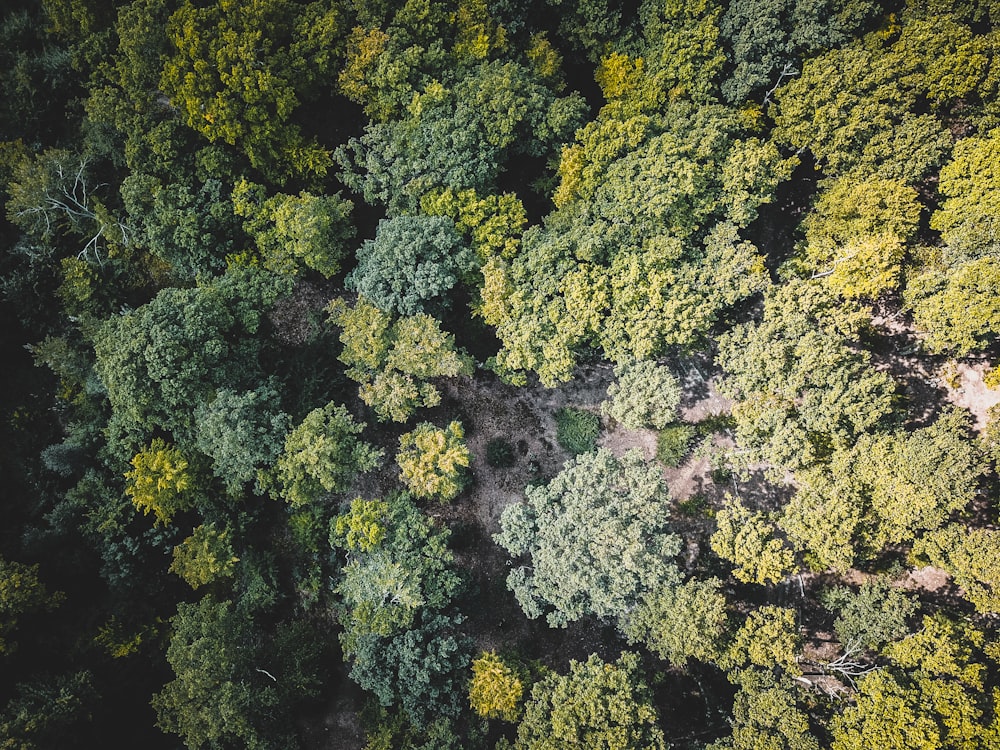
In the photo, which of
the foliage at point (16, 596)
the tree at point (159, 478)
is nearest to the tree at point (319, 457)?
the tree at point (159, 478)

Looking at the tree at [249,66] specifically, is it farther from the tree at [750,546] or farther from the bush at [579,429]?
the tree at [750,546]

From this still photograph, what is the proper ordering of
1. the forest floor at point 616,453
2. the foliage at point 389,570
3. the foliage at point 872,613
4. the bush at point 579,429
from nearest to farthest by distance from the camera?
the foliage at point 872,613, the foliage at point 389,570, the forest floor at point 616,453, the bush at point 579,429

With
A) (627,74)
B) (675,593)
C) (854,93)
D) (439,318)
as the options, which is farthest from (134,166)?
(854,93)

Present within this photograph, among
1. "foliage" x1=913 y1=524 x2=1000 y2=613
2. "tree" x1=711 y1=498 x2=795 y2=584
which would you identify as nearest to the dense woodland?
"foliage" x1=913 y1=524 x2=1000 y2=613

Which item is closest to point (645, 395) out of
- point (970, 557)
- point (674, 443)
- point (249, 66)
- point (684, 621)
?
point (674, 443)

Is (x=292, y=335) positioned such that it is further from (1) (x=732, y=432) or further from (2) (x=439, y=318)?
(1) (x=732, y=432)

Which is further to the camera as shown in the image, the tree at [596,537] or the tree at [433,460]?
the tree at [433,460]
